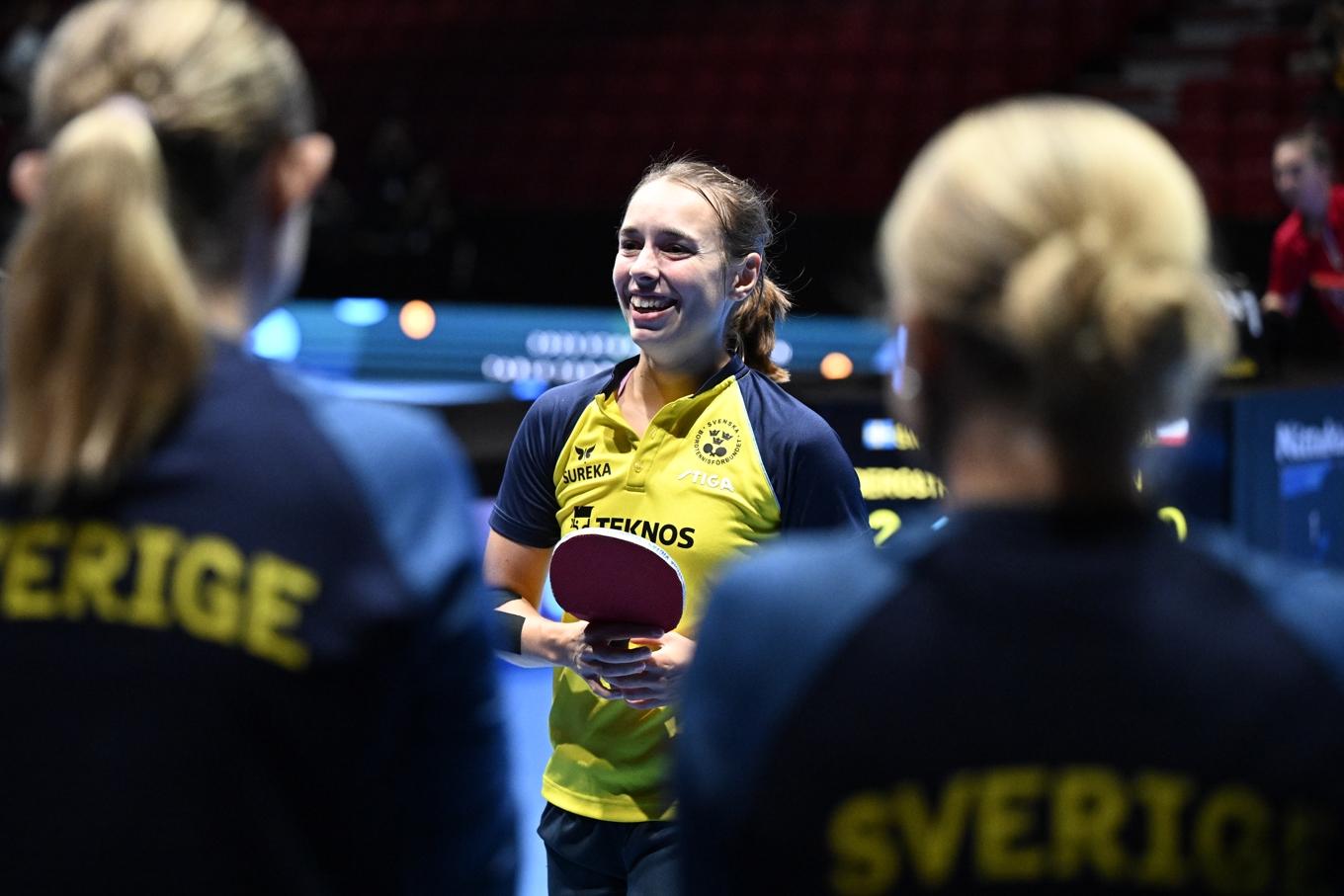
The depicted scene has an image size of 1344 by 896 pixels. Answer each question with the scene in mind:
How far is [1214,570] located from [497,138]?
11.9 metres

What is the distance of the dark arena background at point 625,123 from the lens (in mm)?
9789

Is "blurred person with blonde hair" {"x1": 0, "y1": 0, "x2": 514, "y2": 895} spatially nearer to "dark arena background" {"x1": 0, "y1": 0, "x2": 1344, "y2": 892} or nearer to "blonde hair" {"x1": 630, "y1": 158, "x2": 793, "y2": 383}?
"blonde hair" {"x1": 630, "y1": 158, "x2": 793, "y2": 383}

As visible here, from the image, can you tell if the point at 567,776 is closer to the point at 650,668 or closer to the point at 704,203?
the point at 650,668

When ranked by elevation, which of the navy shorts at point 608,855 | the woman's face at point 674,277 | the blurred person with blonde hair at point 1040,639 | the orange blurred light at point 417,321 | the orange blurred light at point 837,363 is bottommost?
the navy shorts at point 608,855

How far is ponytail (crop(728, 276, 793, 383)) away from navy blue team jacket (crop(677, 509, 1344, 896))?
5.82 feet

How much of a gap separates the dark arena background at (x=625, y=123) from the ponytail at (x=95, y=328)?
6.60 m

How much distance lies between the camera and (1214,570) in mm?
955

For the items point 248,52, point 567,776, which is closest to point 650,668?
point 567,776

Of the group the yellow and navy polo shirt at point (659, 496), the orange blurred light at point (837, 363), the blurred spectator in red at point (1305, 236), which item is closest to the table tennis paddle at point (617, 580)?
the yellow and navy polo shirt at point (659, 496)

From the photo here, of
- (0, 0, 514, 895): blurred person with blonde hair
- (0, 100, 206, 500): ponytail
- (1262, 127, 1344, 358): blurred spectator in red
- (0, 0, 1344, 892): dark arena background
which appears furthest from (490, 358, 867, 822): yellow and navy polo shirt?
(0, 0, 1344, 892): dark arena background

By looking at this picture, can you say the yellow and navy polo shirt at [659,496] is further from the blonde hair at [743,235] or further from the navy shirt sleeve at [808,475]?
the blonde hair at [743,235]

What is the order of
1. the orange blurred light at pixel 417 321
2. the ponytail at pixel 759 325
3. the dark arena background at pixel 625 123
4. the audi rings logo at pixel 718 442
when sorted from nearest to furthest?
the audi rings logo at pixel 718 442 < the ponytail at pixel 759 325 < the dark arena background at pixel 625 123 < the orange blurred light at pixel 417 321

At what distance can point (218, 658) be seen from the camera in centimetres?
101

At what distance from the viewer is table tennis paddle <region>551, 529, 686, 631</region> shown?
207cm
